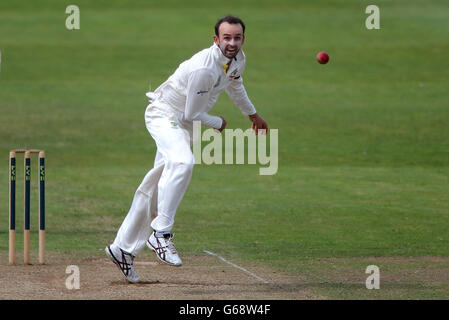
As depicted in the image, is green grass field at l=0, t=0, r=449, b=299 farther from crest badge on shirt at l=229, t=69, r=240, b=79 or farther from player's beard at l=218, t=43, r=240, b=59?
player's beard at l=218, t=43, r=240, b=59

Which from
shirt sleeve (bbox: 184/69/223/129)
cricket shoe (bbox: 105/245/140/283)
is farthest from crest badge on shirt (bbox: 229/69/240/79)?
cricket shoe (bbox: 105/245/140/283)

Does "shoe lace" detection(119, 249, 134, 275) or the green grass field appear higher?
the green grass field

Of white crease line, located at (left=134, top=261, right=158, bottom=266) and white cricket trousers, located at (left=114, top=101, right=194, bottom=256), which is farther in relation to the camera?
A: white crease line, located at (left=134, top=261, right=158, bottom=266)

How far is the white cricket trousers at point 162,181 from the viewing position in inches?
275

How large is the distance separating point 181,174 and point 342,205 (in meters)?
5.91

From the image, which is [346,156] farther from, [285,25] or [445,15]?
[445,15]

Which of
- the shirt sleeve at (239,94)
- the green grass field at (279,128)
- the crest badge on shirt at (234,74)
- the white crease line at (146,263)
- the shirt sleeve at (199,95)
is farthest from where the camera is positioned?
the green grass field at (279,128)

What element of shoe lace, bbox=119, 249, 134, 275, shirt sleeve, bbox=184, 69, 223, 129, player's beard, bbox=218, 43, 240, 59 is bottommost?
shoe lace, bbox=119, 249, 134, 275

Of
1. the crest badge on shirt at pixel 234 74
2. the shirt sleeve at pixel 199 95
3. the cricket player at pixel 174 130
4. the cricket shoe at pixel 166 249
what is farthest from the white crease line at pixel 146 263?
the crest badge on shirt at pixel 234 74

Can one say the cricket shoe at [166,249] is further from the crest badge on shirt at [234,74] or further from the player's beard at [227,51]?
the player's beard at [227,51]

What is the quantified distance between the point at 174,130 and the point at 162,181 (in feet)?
1.40

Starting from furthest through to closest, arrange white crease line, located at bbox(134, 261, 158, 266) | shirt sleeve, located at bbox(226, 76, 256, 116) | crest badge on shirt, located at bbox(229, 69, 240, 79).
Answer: white crease line, located at bbox(134, 261, 158, 266)
shirt sleeve, located at bbox(226, 76, 256, 116)
crest badge on shirt, located at bbox(229, 69, 240, 79)

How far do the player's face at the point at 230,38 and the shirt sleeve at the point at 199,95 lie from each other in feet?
0.76

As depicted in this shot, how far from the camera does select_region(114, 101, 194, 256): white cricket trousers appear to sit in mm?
6988
